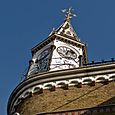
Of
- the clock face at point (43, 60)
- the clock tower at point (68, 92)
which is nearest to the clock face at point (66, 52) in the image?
the clock face at point (43, 60)

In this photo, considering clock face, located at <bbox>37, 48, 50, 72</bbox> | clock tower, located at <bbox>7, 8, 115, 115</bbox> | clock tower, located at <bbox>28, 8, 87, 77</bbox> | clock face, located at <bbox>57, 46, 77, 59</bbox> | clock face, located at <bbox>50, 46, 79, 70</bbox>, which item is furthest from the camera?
clock face, located at <bbox>57, 46, 77, 59</bbox>

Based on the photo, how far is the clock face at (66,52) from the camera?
22875 mm

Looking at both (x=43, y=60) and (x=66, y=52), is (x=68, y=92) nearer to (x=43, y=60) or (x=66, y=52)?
(x=43, y=60)

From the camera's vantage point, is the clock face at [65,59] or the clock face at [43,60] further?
the clock face at [43,60]

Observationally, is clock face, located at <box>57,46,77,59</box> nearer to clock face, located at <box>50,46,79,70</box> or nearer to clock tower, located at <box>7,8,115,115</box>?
clock face, located at <box>50,46,79,70</box>

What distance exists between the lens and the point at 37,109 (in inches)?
696

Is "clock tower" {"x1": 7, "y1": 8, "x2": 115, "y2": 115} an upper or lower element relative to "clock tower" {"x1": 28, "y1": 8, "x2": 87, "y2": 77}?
A: lower

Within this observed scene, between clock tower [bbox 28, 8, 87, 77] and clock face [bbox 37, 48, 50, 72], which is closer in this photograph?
clock face [bbox 37, 48, 50, 72]

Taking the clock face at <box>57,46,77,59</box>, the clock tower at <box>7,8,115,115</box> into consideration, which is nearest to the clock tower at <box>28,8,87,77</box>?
the clock face at <box>57,46,77,59</box>

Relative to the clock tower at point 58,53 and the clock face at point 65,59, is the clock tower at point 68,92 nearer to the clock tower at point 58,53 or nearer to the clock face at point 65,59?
the clock face at point 65,59

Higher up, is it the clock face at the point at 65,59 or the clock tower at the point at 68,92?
the clock face at the point at 65,59

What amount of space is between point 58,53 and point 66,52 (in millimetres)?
696

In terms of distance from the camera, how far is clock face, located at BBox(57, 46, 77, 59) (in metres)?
22.9

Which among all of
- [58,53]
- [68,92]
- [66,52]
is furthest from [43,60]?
[68,92]
